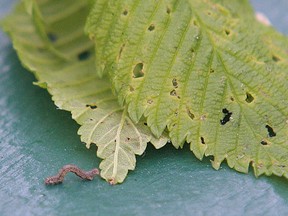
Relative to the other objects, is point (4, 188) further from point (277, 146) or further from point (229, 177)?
point (277, 146)

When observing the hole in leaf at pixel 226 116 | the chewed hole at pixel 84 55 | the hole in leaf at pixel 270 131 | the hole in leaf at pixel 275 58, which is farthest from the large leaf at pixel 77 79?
the hole in leaf at pixel 275 58

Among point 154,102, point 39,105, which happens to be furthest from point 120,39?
point 39,105

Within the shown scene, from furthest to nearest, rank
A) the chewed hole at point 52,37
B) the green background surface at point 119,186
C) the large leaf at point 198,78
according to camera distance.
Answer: the chewed hole at point 52,37 → the large leaf at point 198,78 → the green background surface at point 119,186

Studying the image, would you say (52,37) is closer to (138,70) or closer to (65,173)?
(138,70)

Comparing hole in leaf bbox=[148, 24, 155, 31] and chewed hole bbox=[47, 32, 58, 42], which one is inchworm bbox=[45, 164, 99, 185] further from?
chewed hole bbox=[47, 32, 58, 42]

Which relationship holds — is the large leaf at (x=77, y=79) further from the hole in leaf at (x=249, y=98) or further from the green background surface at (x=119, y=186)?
the hole in leaf at (x=249, y=98)

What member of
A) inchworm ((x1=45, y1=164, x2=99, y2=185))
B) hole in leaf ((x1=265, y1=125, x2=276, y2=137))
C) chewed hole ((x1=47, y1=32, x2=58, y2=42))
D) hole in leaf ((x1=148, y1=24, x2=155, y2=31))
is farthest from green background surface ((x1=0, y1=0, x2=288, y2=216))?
chewed hole ((x1=47, y1=32, x2=58, y2=42))

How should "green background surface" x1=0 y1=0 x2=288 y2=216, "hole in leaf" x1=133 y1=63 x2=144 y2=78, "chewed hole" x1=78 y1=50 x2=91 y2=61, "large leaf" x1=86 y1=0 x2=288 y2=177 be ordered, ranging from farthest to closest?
"chewed hole" x1=78 y1=50 x2=91 y2=61
"hole in leaf" x1=133 y1=63 x2=144 y2=78
"large leaf" x1=86 y1=0 x2=288 y2=177
"green background surface" x1=0 y1=0 x2=288 y2=216
